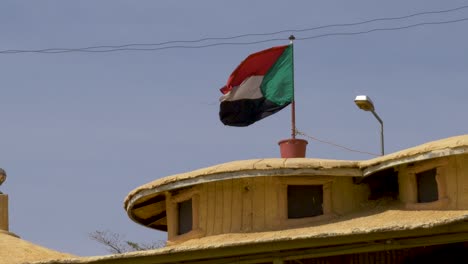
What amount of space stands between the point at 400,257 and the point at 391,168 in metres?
2.95

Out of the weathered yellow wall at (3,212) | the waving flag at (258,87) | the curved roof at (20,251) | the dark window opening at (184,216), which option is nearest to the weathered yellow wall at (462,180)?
the waving flag at (258,87)

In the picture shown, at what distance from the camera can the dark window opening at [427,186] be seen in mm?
36344

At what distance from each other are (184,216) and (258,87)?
4.43 meters

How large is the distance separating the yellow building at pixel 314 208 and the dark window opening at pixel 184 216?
0.09 feet

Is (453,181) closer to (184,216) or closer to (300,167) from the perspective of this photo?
(300,167)

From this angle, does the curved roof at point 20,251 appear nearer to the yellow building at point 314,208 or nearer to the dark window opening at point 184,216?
the yellow building at point 314,208

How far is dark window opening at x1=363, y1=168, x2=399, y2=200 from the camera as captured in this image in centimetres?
3806

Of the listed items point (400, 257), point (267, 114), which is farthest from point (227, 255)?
point (267, 114)

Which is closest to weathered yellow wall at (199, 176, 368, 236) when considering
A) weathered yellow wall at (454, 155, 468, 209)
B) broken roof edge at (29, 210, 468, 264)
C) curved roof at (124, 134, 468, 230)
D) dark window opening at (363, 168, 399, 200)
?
dark window opening at (363, 168, 399, 200)

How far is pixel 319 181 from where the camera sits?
38.1m

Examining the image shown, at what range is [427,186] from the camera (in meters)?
36.6

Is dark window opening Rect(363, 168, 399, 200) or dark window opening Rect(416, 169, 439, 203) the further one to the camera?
dark window opening Rect(363, 168, 399, 200)

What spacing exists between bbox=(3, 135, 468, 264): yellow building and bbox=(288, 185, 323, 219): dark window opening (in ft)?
0.08

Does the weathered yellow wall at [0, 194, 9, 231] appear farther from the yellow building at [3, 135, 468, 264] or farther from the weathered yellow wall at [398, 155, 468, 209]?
the weathered yellow wall at [398, 155, 468, 209]
